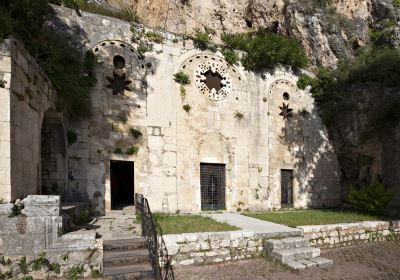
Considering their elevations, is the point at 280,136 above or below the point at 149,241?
above

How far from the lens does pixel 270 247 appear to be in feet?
23.9

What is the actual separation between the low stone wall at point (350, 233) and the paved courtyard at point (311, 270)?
0.67 metres

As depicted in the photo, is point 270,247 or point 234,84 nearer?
point 270,247

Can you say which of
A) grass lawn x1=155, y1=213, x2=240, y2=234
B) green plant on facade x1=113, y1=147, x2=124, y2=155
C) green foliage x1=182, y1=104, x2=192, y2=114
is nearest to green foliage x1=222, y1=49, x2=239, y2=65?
green foliage x1=182, y1=104, x2=192, y2=114

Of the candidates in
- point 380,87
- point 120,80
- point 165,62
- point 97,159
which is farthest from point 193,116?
point 380,87

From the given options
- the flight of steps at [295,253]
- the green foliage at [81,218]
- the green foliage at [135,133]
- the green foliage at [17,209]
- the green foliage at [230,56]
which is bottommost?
the flight of steps at [295,253]

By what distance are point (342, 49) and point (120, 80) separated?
43.3 ft

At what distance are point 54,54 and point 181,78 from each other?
470cm

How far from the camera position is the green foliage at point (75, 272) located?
537cm

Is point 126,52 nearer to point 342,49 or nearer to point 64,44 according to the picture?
point 64,44

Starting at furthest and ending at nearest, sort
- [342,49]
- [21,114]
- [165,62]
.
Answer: [342,49]
[165,62]
[21,114]

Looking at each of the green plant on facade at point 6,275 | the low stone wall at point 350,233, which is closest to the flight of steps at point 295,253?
the low stone wall at point 350,233

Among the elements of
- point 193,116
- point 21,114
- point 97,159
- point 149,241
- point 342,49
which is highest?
point 342,49

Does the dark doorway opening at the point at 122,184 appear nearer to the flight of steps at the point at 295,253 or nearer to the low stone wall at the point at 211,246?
the low stone wall at the point at 211,246
